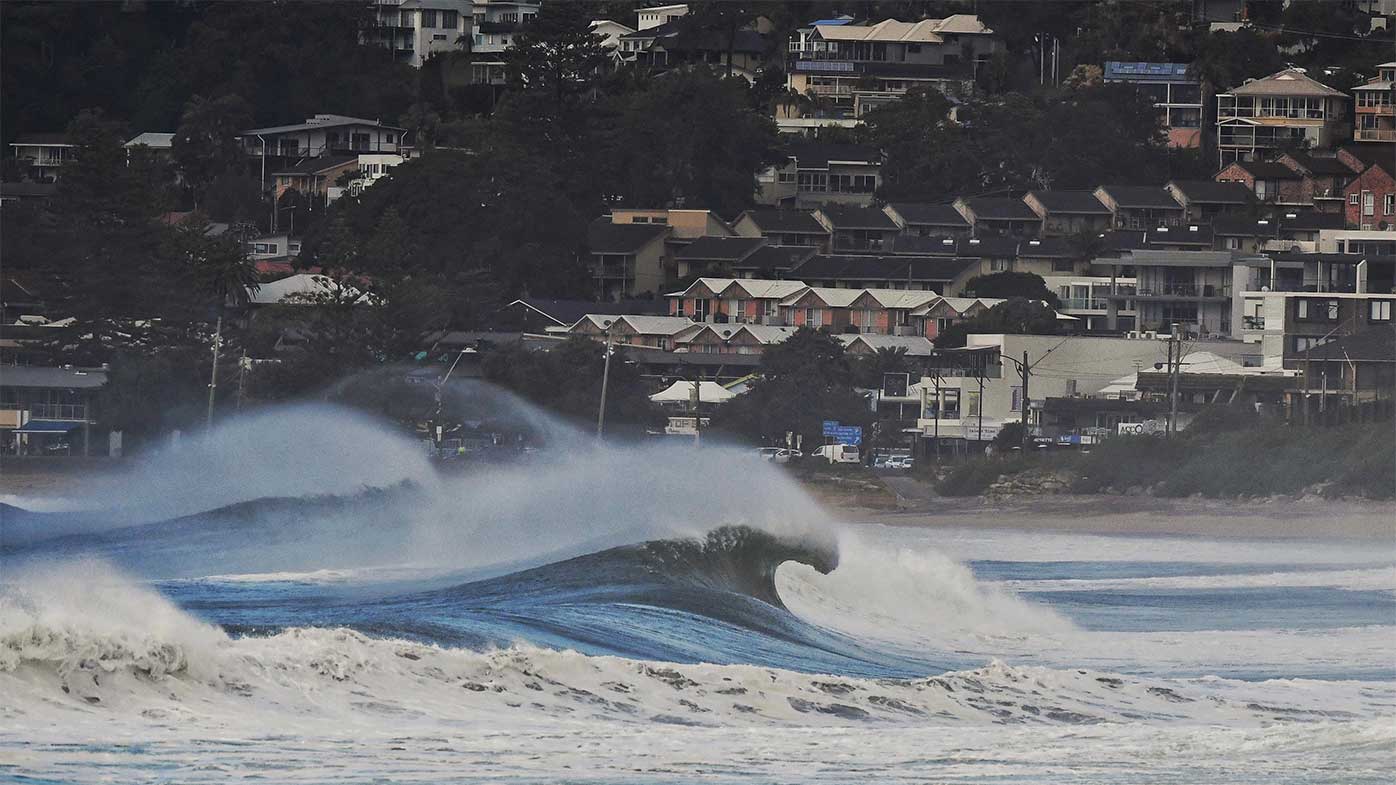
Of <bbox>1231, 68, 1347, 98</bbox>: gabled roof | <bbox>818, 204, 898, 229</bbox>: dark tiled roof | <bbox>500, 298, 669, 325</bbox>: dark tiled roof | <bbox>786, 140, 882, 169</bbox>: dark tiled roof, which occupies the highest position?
<bbox>1231, 68, 1347, 98</bbox>: gabled roof

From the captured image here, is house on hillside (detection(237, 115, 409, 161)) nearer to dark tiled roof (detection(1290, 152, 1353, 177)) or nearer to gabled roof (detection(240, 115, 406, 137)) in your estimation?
gabled roof (detection(240, 115, 406, 137))

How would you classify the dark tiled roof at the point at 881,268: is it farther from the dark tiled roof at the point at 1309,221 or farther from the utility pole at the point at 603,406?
the utility pole at the point at 603,406

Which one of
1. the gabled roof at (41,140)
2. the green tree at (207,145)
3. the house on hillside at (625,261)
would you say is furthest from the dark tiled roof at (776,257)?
the gabled roof at (41,140)

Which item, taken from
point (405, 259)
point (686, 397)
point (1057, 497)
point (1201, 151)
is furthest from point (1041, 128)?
point (1057, 497)

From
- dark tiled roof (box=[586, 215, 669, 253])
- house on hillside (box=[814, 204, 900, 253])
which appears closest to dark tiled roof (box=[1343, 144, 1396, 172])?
house on hillside (box=[814, 204, 900, 253])

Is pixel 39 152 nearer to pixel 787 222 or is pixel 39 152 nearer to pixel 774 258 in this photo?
pixel 787 222

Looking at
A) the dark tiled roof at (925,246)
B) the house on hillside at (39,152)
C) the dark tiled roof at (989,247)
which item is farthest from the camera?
the house on hillside at (39,152)

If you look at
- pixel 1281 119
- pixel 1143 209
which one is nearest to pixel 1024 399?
pixel 1143 209
